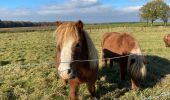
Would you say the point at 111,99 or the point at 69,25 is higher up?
the point at 69,25

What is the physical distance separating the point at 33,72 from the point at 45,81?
Answer: 84 centimetres

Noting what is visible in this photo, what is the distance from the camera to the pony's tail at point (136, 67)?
7930 mm

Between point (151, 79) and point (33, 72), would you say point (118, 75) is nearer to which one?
point (151, 79)

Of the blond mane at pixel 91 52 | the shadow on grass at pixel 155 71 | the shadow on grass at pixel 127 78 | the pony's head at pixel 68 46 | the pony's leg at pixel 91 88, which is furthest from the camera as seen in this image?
the shadow on grass at pixel 155 71

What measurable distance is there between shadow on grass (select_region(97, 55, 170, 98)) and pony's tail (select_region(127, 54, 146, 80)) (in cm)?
56

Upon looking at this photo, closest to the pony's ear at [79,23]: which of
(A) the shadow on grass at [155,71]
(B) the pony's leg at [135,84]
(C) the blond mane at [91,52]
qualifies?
(C) the blond mane at [91,52]

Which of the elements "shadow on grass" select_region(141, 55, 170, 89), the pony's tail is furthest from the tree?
the pony's tail

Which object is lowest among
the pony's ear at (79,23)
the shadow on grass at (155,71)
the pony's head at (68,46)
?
the shadow on grass at (155,71)

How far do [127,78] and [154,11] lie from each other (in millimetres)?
76177

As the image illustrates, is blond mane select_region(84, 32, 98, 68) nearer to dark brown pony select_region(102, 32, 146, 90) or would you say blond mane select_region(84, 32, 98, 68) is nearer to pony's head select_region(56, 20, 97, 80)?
pony's head select_region(56, 20, 97, 80)

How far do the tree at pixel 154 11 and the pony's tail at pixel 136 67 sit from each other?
76459mm

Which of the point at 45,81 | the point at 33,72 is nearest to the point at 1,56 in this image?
the point at 33,72

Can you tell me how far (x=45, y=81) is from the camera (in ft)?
27.5

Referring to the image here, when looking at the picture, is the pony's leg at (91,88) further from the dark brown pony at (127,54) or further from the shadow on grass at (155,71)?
the shadow on grass at (155,71)
